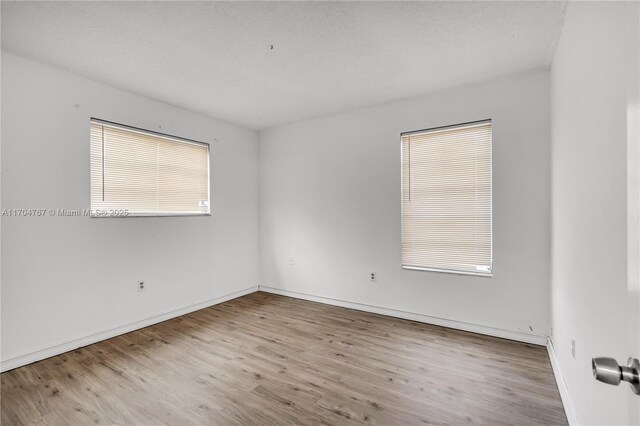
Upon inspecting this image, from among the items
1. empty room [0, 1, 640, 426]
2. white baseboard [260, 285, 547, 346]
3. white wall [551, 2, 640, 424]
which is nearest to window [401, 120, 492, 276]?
empty room [0, 1, 640, 426]

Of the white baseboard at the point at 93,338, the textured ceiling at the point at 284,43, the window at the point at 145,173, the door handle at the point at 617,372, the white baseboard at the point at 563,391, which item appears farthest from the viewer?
the window at the point at 145,173

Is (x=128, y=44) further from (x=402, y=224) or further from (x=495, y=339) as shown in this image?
(x=495, y=339)

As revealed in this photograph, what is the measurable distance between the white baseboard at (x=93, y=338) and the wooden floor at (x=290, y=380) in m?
0.08

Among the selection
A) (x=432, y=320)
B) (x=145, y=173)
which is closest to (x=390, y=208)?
(x=432, y=320)

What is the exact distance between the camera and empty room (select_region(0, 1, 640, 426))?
73.1 inches

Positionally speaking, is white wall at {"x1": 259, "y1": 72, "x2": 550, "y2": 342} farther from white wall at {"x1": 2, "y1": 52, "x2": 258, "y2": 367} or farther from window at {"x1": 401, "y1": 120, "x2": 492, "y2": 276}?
white wall at {"x1": 2, "y1": 52, "x2": 258, "y2": 367}

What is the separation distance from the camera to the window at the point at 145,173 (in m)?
3.21

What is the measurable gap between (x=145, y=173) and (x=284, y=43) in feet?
7.92

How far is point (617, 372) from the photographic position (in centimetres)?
58

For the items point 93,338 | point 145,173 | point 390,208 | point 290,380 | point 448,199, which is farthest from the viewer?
point 390,208

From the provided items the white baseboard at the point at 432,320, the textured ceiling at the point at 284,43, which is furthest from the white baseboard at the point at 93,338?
the textured ceiling at the point at 284,43

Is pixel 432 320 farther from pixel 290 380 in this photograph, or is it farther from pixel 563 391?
pixel 290 380

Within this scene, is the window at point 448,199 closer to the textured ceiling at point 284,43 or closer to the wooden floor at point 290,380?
the textured ceiling at point 284,43

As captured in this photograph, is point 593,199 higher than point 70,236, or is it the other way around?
point 593,199
